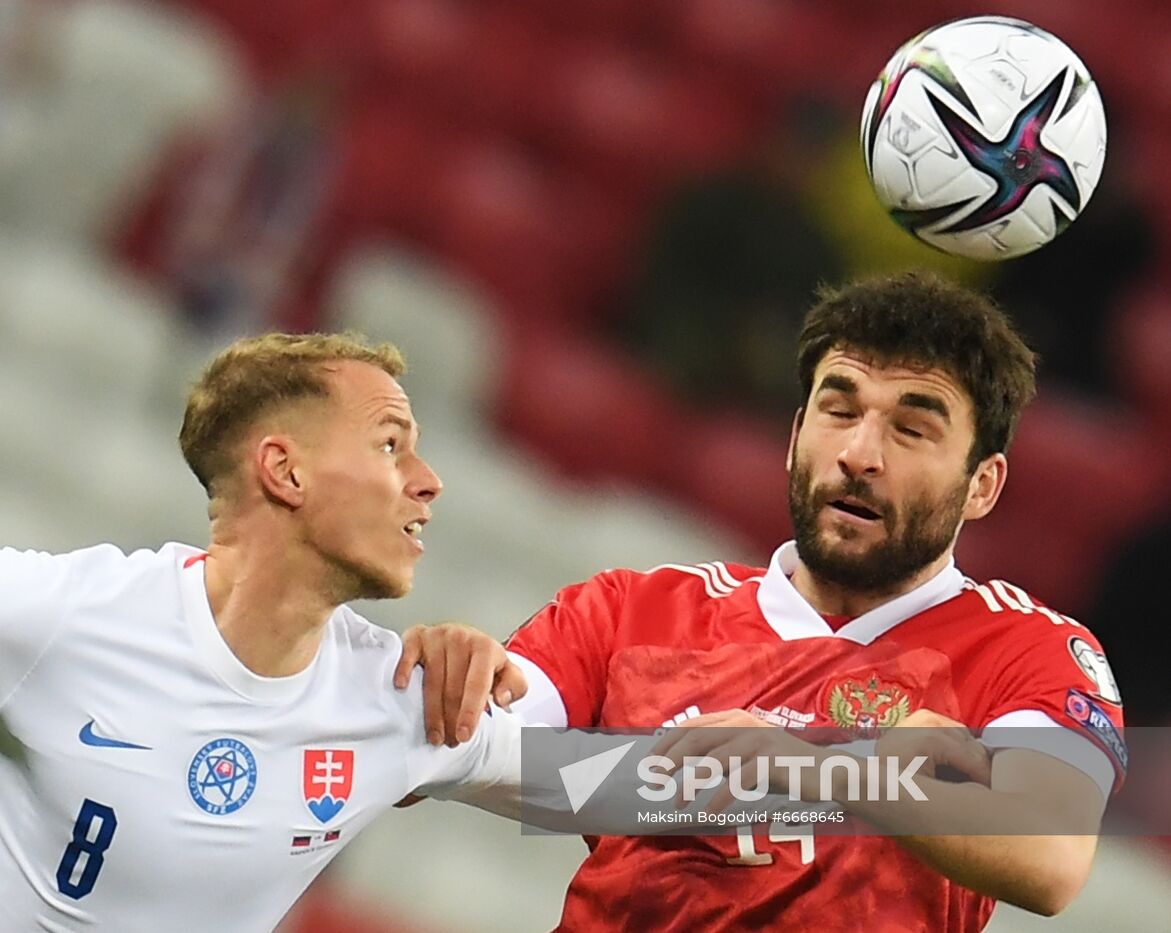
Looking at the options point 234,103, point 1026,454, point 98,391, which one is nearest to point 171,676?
point 98,391

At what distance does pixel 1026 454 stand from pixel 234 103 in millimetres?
3324

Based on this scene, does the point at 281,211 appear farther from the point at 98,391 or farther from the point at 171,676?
the point at 171,676

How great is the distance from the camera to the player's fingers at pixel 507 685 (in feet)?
11.3

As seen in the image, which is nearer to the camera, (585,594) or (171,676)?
(171,676)

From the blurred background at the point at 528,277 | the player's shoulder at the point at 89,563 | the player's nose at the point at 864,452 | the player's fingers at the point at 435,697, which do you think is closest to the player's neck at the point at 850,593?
the player's nose at the point at 864,452

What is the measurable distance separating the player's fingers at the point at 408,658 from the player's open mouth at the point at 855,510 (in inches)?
27.8

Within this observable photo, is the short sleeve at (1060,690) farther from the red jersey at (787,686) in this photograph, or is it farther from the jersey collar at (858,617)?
the jersey collar at (858,617)

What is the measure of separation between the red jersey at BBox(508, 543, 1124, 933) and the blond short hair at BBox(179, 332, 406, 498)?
2.03ft

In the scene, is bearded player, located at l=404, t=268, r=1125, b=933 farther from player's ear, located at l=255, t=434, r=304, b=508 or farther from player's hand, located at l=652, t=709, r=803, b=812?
player's ear, located at l=255, t=434, r=304, b=508

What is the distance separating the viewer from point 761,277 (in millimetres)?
8188

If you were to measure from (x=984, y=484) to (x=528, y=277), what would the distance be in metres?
5.07

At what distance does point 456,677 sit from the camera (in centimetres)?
342

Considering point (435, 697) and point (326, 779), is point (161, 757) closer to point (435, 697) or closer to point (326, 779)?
point (326, 779)

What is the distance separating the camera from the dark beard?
3564mm
